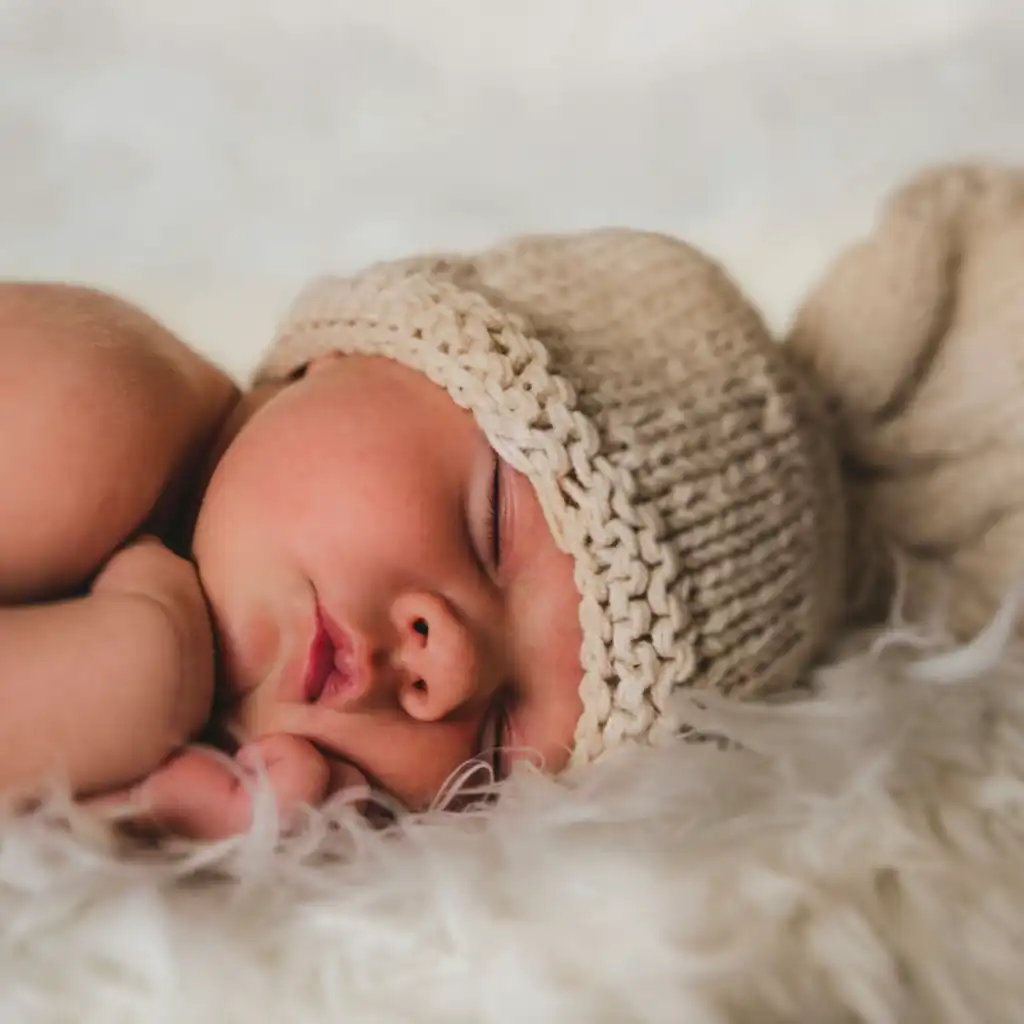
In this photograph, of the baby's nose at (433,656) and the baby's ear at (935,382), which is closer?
the baby's nose at (433,656)

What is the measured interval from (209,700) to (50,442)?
0.56 ft

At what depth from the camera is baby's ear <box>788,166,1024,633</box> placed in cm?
96

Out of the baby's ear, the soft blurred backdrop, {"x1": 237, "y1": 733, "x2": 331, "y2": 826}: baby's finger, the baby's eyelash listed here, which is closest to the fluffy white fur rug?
{"x1": 237, "y1": 733, "x2": 331, "y2": 826}: baby's finger

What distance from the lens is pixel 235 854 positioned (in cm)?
63

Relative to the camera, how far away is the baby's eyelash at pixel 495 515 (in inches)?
30.4

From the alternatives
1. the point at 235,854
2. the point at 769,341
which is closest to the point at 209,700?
the point at 235,854

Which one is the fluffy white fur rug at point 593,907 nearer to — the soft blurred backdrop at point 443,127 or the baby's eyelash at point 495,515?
the baby's eyelash at point 495,515

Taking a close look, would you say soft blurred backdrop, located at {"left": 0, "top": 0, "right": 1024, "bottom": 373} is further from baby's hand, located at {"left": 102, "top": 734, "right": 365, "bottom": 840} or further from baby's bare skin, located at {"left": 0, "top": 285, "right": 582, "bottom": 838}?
baby's hand, located at {"left": 102, "top": 734, "right": 365, "bottom": 840}

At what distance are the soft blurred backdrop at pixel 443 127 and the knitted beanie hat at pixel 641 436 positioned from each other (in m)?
0.42

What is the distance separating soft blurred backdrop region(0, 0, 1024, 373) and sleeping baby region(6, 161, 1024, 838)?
490 millimetres

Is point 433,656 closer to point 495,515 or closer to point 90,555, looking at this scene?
point 495,515

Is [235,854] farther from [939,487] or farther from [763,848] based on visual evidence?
[939,487]

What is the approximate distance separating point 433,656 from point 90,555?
21 cm

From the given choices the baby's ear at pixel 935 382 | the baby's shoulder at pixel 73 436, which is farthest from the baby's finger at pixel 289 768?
the baby's ear at pixel 935 382
